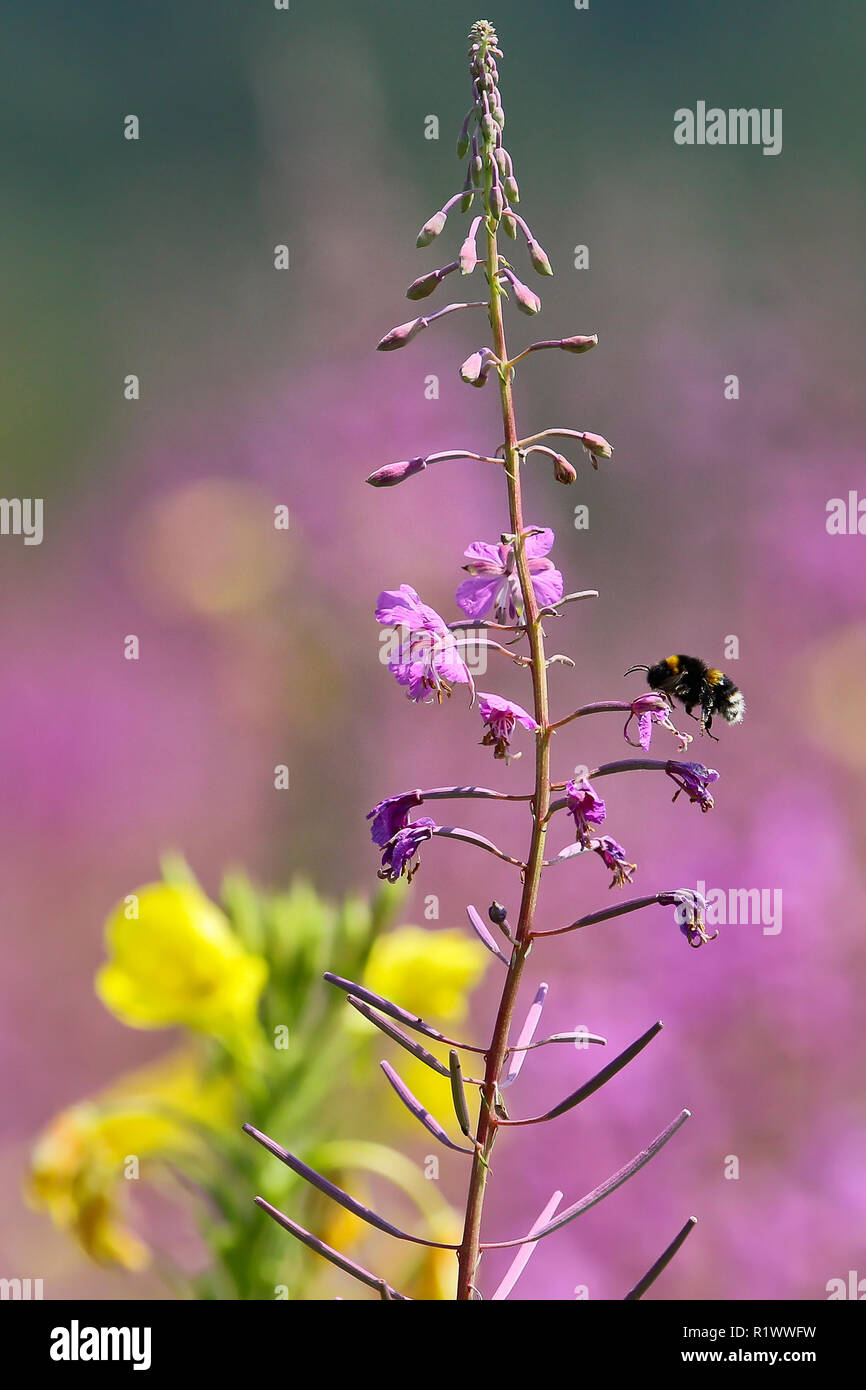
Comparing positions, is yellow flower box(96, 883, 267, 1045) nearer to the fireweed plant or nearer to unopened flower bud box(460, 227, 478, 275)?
the fireweed plant

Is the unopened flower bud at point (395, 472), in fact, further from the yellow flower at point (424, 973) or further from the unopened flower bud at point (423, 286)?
the yellow flower at point (424, 973)

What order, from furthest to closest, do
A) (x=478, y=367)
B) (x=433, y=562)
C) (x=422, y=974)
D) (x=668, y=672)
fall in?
(x=433, y=562), (x=422, y=974), (x=668, y=672), (x=478, y=367)

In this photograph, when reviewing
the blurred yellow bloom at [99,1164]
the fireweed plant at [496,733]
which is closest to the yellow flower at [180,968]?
the blurred yellow bloom at [99,1164]

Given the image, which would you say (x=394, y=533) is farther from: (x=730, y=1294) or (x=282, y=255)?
(x=730, y=1294)

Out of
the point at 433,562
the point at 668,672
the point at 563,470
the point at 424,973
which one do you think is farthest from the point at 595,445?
the point at 433,562

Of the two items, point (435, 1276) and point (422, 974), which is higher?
point (422, 974)

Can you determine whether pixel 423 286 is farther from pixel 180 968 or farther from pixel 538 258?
pixel 180 968
